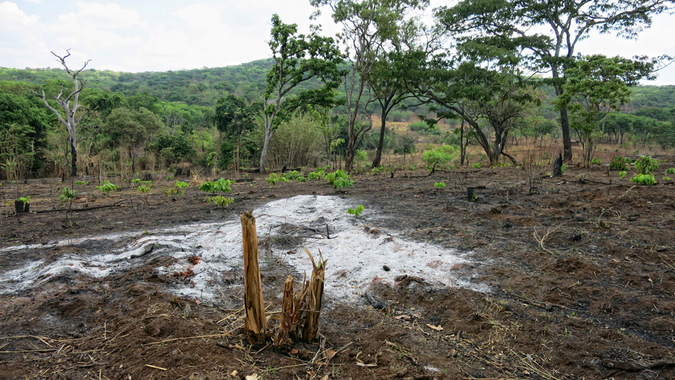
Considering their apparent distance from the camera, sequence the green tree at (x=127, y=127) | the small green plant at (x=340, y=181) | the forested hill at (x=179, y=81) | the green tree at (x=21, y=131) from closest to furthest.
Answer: the small green plant at (x=340, y=181) → the green tree at (x=21, y=131) → the green tree at (x=127, y=127) → the forested hill at (x=179, y=81)

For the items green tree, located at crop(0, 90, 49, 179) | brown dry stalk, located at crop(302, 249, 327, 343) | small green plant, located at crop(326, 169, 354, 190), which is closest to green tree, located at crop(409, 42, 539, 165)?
small green plant, located at crop(326, 169, 354, 190)

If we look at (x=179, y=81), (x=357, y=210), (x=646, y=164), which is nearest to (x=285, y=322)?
(x=357, y=210)

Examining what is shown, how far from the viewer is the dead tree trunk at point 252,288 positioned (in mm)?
1927

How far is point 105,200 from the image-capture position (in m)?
8.01

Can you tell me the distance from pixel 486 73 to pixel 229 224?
11955 millimetres

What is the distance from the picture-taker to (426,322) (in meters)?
2.41

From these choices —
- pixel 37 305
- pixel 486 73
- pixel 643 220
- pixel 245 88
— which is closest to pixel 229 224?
pixel 37 305

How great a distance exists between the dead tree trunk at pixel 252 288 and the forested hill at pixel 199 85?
1261 cm

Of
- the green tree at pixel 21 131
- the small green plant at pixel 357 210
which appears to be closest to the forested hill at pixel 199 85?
the green tree at pixel 21 131

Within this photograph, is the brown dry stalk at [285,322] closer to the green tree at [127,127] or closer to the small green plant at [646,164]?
the small green plant at [646,164]

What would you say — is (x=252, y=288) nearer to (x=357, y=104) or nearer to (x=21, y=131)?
(x=357, y=104)

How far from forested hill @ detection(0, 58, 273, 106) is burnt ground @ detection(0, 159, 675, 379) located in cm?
5638

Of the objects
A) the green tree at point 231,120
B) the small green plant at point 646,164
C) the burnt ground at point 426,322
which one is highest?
the green tree at point 231,120

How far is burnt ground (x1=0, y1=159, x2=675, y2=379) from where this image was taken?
6.05 ft
